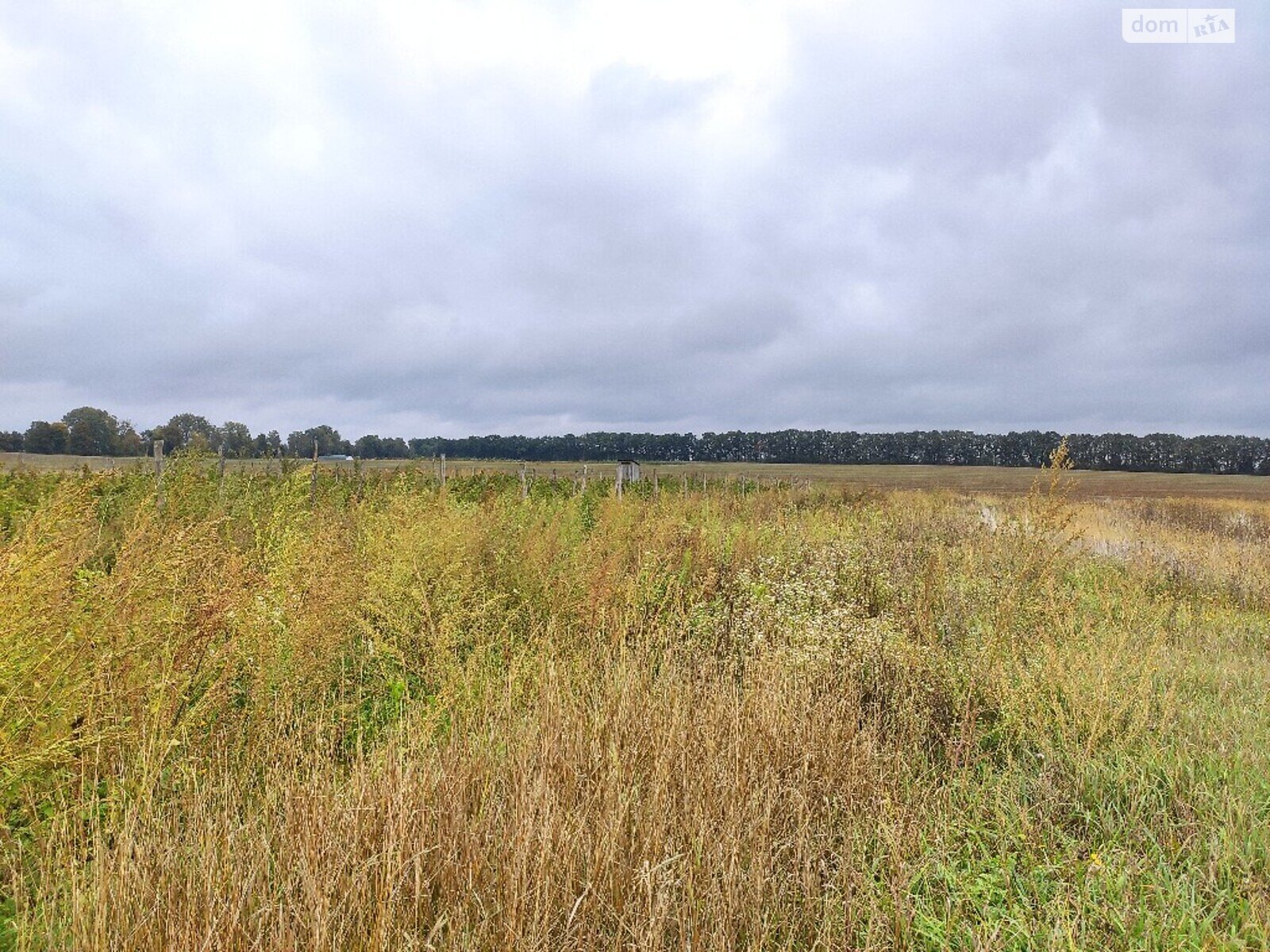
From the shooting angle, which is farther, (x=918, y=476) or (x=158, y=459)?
(x=918, y=476)

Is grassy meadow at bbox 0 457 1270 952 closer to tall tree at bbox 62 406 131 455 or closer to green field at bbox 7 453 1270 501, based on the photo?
green field at bbox 7 453 1270 501

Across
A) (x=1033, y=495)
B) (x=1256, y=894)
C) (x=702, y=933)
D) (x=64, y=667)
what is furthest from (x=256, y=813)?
(x=1033, y=495)

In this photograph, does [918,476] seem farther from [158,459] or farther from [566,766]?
[566,766]

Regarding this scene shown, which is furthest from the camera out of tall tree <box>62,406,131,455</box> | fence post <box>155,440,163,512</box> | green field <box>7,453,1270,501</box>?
tall tree <box>62,406,131,455</box>

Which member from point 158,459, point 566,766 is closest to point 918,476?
point 158,459

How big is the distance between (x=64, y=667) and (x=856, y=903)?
3043mm

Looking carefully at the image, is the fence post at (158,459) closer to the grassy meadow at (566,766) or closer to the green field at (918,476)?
the green field at (918,476)

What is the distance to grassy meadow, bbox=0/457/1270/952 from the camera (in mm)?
1930

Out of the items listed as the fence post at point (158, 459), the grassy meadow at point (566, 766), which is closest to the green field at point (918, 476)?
the fence post at point (158, 459)

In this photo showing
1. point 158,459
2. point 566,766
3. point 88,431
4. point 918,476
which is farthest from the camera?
point 918,476

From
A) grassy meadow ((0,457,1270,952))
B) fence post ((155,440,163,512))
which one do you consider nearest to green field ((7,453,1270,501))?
fence post ((155,440,163,512))

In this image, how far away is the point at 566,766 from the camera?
8.40 ft

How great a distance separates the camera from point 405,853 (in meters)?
2.00

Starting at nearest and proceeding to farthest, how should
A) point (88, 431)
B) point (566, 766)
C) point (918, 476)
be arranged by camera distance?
point (566, 766) → point (88, 431) → point (918, 476)
